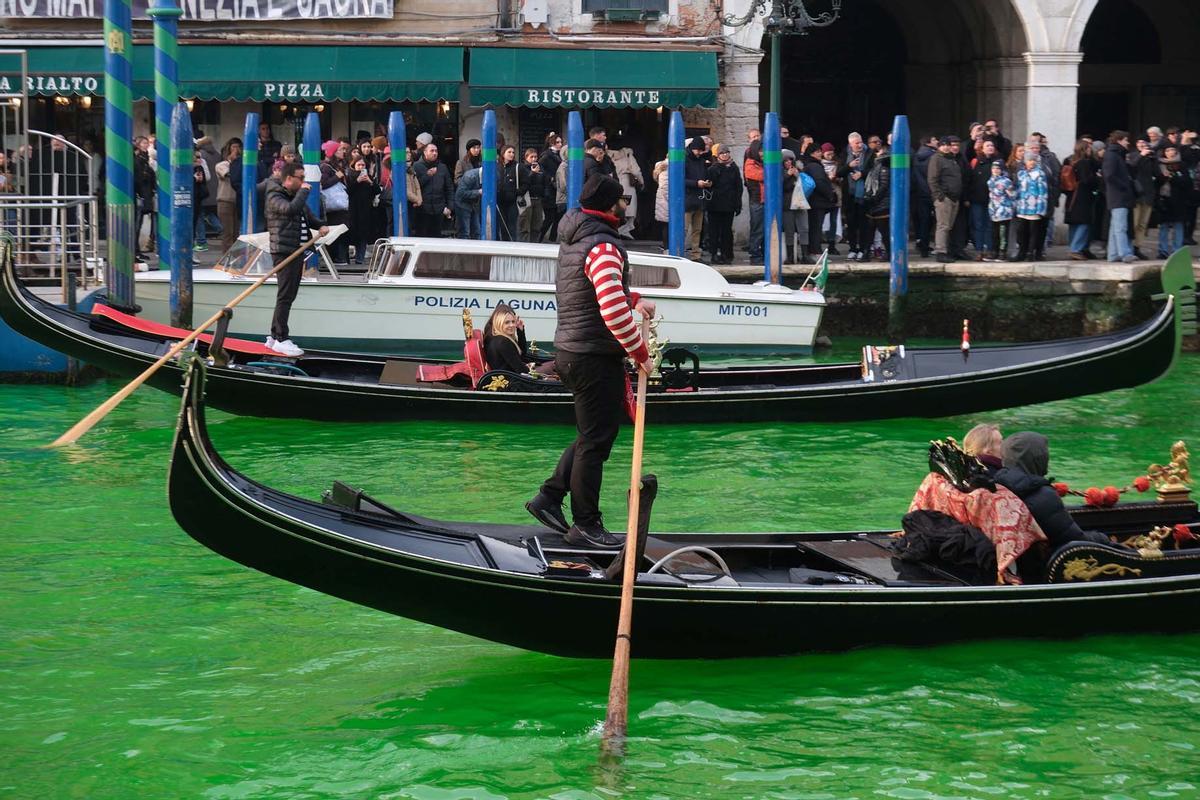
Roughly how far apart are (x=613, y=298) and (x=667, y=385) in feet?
13.8

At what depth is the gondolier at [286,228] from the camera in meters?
12.0

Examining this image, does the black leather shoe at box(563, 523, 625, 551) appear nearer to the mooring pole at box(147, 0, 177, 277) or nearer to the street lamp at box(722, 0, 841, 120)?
the mooring pole at box(147, 0, 177, 277)

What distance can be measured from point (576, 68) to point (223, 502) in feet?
42.3

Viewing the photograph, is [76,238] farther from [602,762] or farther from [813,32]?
[602,762]

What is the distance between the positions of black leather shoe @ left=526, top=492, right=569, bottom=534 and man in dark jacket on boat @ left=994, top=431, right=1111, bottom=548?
165 cm

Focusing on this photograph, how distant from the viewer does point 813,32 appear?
21.0m

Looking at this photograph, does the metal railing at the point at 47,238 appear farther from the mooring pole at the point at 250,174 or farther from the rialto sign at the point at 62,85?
the rialto sign at the point at 62,85

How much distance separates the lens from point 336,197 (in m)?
15.6

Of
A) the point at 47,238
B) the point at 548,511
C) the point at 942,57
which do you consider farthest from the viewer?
the point at 942,57

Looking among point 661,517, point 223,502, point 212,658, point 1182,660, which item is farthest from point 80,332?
point 1182,660

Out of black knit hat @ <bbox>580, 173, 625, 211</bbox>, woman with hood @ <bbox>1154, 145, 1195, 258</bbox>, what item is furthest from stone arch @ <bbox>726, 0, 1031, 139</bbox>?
black knit hat @ <bbox>580, 173, 625, 211</bbox>

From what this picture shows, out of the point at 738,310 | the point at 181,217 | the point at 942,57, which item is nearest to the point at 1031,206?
the point at 738,310

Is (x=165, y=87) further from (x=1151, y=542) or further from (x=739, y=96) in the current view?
(x=1151, y=542)

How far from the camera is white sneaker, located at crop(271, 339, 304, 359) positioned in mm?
11211
